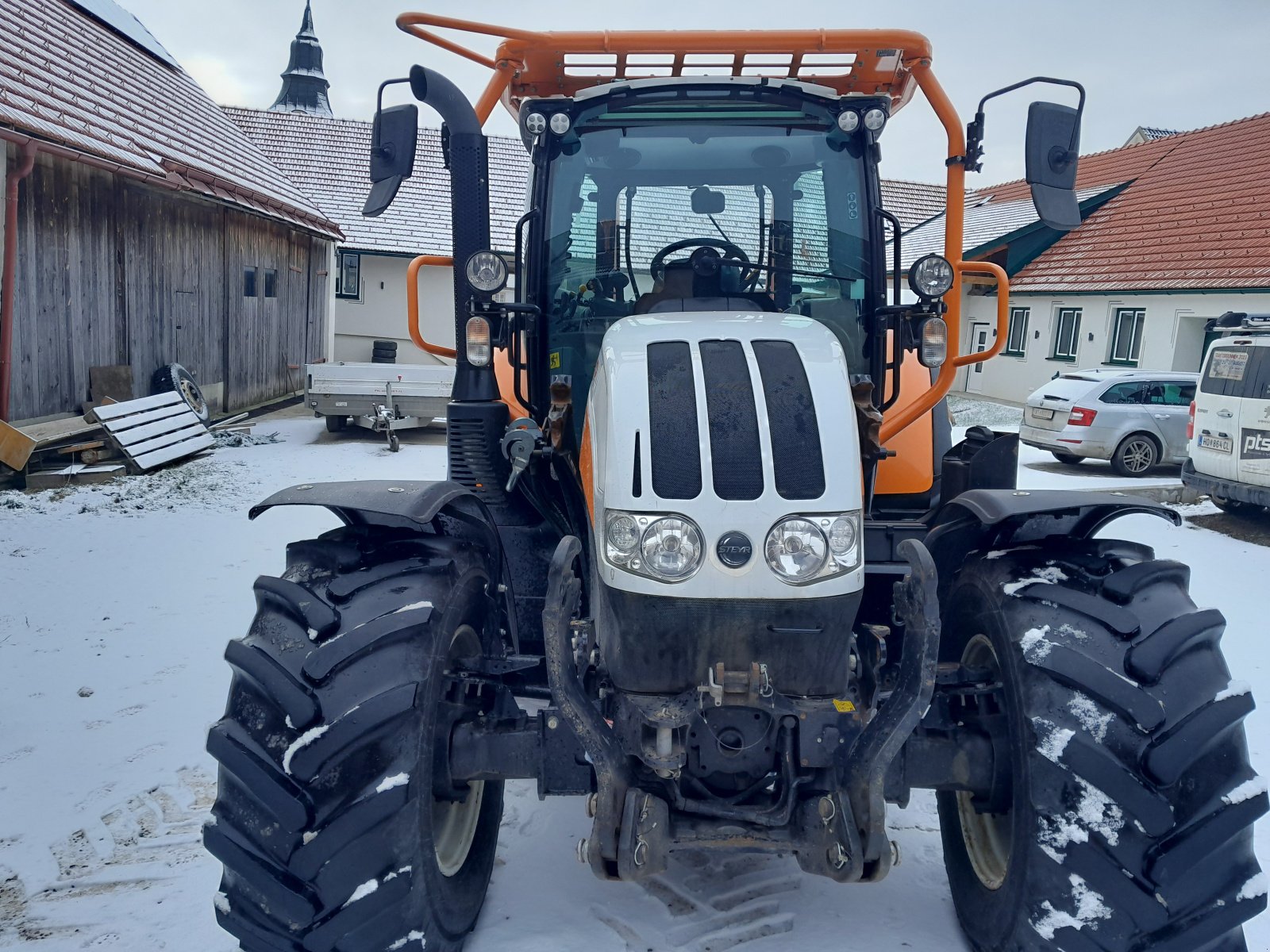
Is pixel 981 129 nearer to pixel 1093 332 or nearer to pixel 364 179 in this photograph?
pixel 1093 332

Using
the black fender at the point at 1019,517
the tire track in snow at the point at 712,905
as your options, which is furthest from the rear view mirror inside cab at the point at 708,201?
the tire track in snow at the point at 712,905

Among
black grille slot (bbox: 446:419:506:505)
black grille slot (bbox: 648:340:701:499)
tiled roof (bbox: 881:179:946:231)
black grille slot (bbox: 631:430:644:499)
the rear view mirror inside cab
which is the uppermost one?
tiled roof (bbox: 881:179:946:231)

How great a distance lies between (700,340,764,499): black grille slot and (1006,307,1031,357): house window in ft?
72.0

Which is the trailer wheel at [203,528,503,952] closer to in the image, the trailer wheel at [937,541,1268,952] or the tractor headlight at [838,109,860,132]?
the trailer wheel at [937,541,1268,952]

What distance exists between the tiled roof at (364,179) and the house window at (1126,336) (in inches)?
516

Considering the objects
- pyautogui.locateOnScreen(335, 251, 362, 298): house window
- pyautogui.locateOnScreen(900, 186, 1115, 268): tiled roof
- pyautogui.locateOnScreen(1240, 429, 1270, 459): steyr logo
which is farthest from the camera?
pyautogui.locateOnScreen(335, 251, 362, 298): house window

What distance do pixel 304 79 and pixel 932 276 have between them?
4958 cm

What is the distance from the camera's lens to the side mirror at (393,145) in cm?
341

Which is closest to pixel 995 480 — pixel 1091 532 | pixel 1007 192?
pixel 1091 532

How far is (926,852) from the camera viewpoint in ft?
11.4

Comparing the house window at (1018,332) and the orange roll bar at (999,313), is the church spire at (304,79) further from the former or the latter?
the orange roll bar at (999,313)

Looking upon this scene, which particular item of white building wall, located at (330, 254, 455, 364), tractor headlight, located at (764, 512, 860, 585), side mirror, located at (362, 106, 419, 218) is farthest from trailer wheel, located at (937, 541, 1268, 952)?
white building wall, located at (330, 254, 455, 364)

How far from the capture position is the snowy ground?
117 inches

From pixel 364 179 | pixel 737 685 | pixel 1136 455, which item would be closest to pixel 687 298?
pixel 737 685
